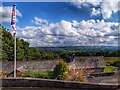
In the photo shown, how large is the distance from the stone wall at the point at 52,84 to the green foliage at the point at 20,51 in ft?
34.8

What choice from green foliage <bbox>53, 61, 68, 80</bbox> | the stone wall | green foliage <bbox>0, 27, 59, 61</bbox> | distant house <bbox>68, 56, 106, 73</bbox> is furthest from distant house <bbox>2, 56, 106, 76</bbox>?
the stone wall

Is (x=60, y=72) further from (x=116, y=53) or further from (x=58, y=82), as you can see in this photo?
(x=116, y=53)

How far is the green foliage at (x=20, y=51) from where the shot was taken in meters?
22.4

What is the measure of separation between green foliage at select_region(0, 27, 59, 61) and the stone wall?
10611mm

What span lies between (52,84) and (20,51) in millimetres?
12667

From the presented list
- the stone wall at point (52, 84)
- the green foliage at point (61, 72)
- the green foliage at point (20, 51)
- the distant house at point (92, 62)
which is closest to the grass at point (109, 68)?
the distant house at point (92, 62)

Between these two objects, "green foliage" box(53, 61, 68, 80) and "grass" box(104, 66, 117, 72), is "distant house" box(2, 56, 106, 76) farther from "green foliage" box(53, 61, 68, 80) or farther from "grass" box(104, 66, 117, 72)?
"green foliage" box(53, 61, 68, 80)

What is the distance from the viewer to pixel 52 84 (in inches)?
430

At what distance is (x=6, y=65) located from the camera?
19.1m

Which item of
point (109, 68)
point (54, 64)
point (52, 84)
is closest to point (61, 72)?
point (52, 84)

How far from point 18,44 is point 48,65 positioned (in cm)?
573

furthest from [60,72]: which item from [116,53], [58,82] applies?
[116,53]

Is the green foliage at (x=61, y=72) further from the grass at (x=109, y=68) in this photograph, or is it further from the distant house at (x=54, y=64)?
the grass at (x=109, y=68)

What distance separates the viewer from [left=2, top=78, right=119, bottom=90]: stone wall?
10.5 metres
